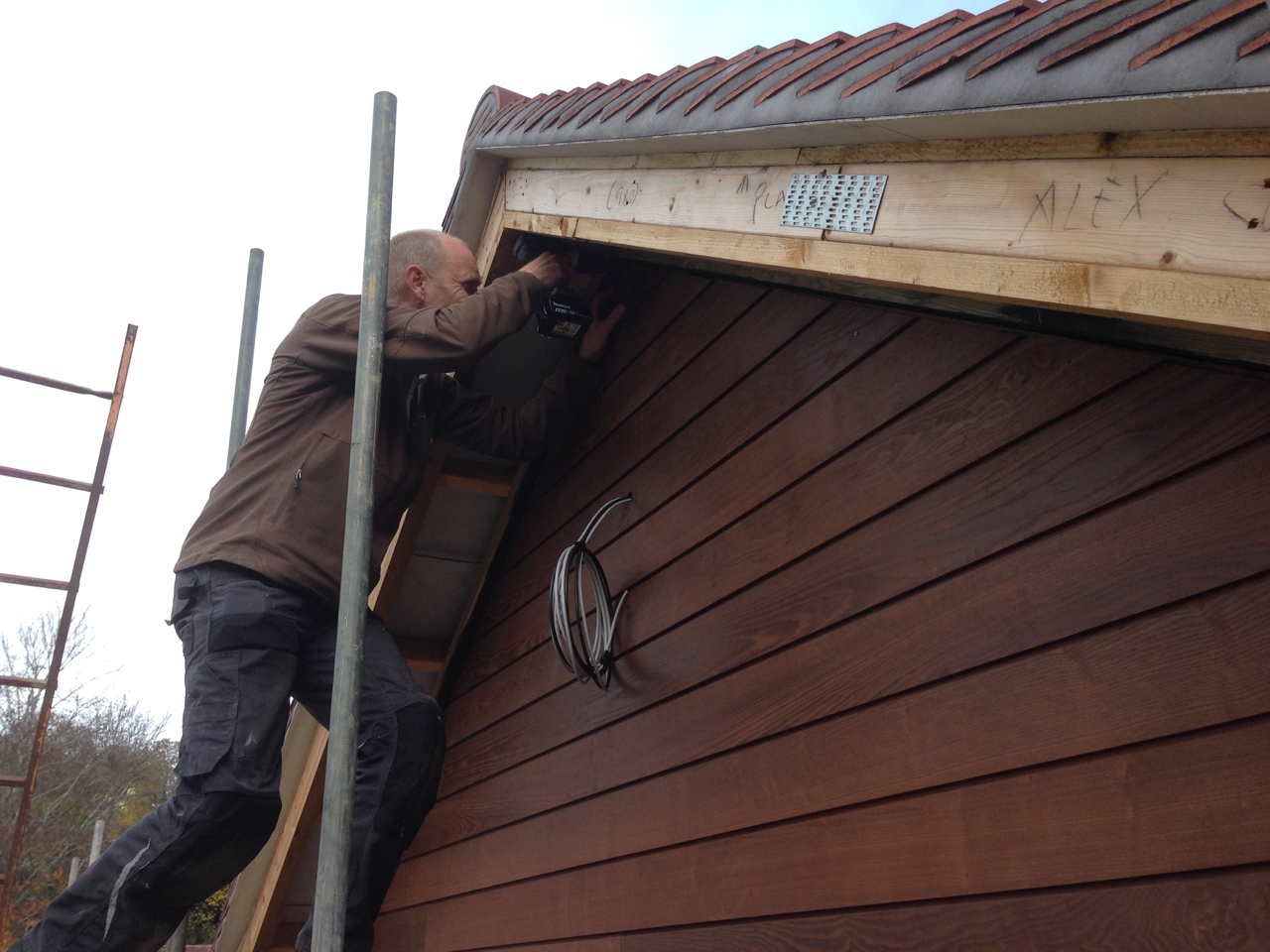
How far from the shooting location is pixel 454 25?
31.9 ft

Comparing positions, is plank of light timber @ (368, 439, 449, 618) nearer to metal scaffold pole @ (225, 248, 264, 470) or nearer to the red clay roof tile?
metal scaffold pole @ (225, 248, 264, 470)

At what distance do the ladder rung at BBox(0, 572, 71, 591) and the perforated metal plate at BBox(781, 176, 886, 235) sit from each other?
421cm

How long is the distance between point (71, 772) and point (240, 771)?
16.4 m

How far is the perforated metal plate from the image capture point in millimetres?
1628

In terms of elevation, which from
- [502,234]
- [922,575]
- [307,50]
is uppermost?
[307,50]

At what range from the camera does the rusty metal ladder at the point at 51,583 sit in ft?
14.4

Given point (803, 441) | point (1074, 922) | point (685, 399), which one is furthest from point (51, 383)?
point (1074, 922)

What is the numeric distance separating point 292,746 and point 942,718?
2966 millimetres

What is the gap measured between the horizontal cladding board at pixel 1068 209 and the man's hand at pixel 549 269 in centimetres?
101

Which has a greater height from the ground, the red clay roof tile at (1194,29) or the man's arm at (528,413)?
the man's arm at (528,413)

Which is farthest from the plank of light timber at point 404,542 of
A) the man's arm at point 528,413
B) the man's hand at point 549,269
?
the man's hand at point 549,269

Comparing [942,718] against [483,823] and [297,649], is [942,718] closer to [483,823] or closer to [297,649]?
[297,649]

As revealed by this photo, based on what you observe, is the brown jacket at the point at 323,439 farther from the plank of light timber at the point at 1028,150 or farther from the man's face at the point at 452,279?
the plank of light timber at the point at 1028,150

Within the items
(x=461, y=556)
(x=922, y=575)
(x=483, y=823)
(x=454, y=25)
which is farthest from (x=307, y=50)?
(x=922, y=575)
